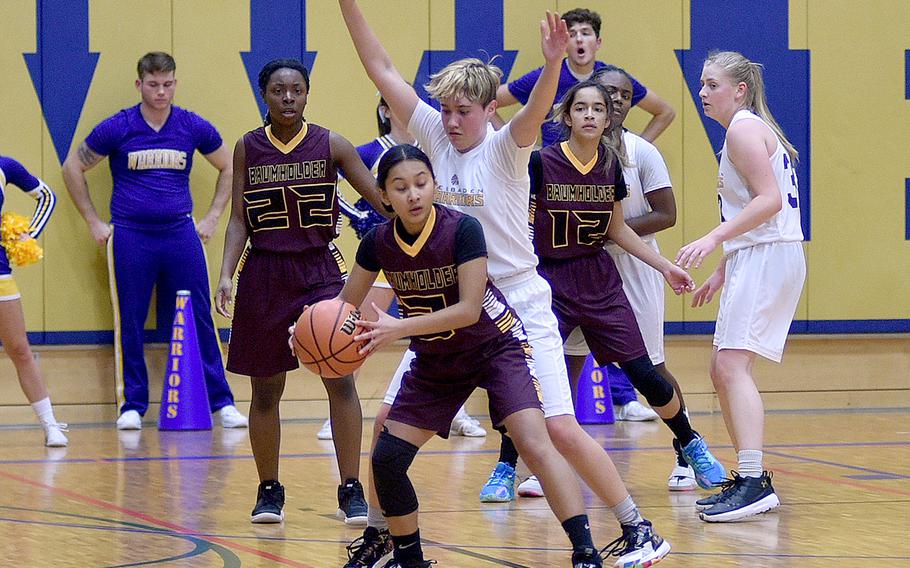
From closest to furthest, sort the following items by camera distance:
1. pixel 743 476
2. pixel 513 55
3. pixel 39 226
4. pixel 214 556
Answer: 1. pixel 214 556
2. pixel 743 476
3. pixel 39 226
4. pixel 513 55

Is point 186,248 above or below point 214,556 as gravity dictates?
above

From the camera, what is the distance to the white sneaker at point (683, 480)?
6.49m

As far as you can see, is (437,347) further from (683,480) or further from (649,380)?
(683,480)

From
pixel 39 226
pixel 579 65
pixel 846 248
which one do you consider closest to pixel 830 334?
pixel 846 248

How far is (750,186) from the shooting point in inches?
227

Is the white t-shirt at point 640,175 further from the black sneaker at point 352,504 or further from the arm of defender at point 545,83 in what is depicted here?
the arm of defender at point 545,83

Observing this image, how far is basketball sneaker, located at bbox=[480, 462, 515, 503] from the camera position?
618cm

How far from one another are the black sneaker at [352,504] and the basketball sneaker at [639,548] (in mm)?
1327

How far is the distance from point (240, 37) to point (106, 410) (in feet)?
9.57

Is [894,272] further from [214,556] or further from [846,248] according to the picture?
[214,556]

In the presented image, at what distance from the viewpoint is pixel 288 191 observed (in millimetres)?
5762

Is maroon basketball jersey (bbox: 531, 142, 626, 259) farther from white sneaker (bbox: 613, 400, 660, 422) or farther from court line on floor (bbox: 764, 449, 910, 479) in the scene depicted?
white sneaker (bbox: 613, 400, 660, 422)

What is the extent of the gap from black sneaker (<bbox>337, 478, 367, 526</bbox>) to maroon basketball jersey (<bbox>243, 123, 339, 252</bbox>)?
1024mm

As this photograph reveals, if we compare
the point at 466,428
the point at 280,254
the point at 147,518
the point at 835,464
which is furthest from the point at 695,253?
the point at 466,428
